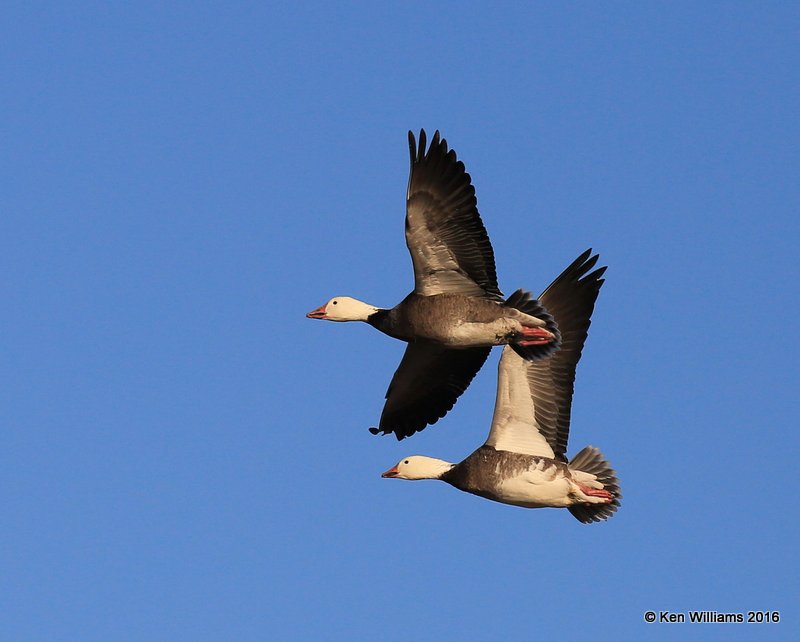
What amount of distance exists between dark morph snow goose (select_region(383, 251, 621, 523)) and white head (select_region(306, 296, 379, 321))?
1577mm

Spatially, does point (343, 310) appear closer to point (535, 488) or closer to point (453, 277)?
point (453, 277)

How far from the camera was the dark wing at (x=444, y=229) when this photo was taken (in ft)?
44.4

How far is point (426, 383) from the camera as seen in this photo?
15.9 meters

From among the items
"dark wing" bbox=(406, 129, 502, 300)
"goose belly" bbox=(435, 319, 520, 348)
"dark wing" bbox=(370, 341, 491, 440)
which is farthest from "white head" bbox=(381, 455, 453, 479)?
"dark wing" bbox=(406, 129, 502, 300)

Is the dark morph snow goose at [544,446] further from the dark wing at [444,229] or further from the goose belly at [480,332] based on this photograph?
the dark wing at [444,229]


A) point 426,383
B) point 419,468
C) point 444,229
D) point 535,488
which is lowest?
point 535,488

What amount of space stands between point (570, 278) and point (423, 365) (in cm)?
197

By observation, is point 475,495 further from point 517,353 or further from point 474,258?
point 474,258

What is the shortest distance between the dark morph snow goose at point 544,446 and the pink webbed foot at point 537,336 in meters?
0.74

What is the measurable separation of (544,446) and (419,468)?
1.40 m

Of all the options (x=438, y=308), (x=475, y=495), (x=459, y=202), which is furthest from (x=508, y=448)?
(x=459, y=202)

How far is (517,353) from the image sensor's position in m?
13.9

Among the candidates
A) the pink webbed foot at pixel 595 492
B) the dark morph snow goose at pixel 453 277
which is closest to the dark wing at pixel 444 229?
the dark morph snow goose at pixel 453 277

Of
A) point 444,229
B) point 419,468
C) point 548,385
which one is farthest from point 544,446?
point 444,229
